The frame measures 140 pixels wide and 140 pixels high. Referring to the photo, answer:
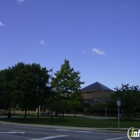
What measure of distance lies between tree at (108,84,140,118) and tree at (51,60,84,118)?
19.1 feet

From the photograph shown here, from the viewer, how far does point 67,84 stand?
45.4m

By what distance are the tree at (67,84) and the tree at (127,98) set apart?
5.82 metres

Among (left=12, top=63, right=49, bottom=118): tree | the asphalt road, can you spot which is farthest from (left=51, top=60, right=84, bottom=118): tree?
the asphalt road

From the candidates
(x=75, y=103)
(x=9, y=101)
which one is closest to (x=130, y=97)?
(x=75, y=103)

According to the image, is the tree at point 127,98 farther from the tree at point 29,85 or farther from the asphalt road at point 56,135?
the asphalt road at point 56,135

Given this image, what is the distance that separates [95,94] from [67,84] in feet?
170

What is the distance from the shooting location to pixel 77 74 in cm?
4669

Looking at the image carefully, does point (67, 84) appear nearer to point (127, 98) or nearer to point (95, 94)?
point (127, 98)

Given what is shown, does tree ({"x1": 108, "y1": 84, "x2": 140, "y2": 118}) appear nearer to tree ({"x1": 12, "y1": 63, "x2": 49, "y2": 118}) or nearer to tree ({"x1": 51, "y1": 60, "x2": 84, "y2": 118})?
tree ({"x1": 51, "y1": 60, "x2": 84, "y2": 118})

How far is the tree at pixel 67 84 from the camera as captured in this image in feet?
149

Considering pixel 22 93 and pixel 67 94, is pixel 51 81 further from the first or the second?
pixel 22 93

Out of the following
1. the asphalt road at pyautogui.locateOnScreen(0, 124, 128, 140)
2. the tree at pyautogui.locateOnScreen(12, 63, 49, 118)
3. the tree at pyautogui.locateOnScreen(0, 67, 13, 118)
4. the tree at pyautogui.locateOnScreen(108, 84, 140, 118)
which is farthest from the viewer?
the tree at pyautogui.locateOnScreen(108, 84, 140, 118)

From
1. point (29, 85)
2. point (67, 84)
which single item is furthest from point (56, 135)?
point (67, 84)

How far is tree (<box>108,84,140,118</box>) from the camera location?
4491 cm
